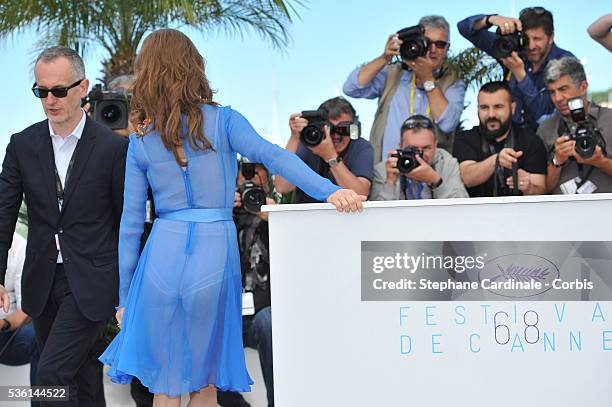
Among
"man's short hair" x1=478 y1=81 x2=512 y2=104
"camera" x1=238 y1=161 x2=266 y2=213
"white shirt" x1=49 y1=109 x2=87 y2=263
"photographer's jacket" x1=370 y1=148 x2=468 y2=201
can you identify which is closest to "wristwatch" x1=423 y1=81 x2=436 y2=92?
"man's short hair" x1=478 y1=81 x2=512 y2=104

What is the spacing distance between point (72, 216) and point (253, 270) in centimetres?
153

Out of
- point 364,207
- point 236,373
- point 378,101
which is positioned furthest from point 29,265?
point 378,101

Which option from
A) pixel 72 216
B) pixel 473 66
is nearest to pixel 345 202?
pixel 72 216

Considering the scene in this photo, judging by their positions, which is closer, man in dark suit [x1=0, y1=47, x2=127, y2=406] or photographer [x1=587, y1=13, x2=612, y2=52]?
man in dark suit [x1=0, y1=47, x2=127, y2=406]

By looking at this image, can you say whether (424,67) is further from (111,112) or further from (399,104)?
(111,112)

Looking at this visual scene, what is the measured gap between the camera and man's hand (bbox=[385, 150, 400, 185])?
488cm

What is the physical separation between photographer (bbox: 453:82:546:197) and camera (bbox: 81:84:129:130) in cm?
204

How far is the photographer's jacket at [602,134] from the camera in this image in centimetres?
485

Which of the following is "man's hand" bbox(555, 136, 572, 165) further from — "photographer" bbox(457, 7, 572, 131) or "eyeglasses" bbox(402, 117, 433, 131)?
"eyeglasses" bbox(402, 117, 433, 131)

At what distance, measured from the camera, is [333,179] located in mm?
5109

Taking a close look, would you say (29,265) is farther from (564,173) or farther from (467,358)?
(564,173)

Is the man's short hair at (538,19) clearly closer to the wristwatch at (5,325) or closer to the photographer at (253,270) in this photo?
the photographer at (253,270)

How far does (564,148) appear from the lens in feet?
15.5

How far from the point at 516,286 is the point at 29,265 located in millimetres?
2202
